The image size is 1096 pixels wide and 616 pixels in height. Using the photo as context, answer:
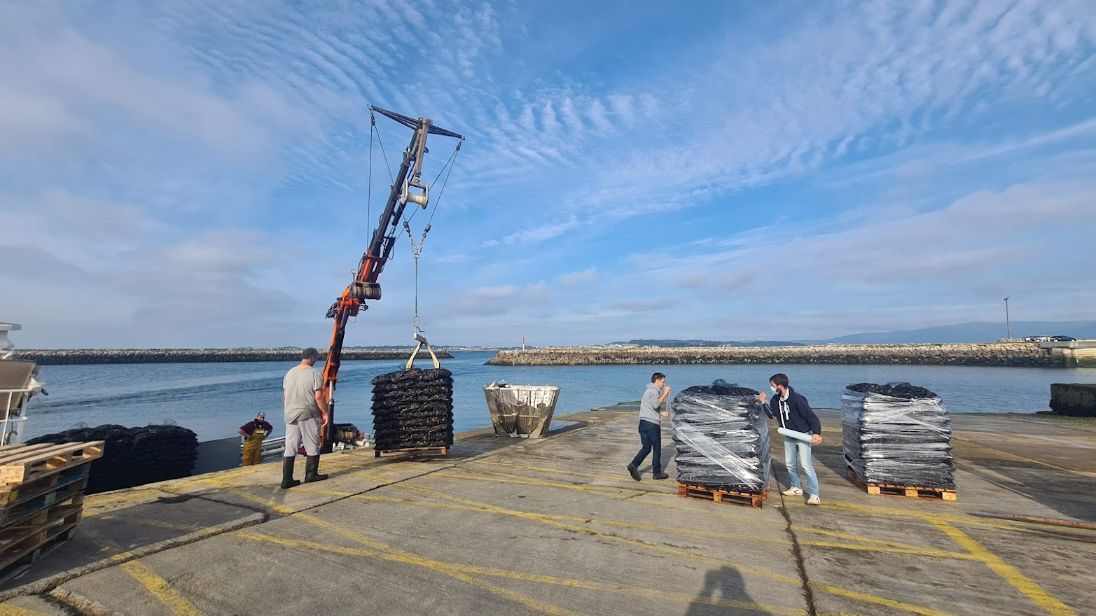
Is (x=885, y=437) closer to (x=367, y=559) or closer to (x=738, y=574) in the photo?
(x=738, y=574)

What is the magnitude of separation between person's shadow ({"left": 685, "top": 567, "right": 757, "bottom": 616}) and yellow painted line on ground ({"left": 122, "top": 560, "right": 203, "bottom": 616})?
3.92 meters

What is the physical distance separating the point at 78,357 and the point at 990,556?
157801mm

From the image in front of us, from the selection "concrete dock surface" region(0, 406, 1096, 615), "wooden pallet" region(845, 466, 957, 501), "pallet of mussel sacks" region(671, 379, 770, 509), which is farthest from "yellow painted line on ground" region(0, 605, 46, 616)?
"wooden pallet" region(845, 466, 957, 501)

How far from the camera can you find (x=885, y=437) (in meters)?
7.29

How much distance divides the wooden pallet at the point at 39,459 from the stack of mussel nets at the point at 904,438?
964 cm

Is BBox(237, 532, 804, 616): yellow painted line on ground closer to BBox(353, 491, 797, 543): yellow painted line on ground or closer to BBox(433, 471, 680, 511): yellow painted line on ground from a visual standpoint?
BBox(353, 491, 797, 543): yellow painted line on ground

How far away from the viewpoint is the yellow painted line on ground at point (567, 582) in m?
3.98

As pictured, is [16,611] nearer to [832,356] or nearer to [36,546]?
[36,546]

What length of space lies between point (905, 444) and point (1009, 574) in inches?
110

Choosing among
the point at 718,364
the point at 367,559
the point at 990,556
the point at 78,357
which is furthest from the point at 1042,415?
the point at 78,357

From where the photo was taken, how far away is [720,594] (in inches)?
164

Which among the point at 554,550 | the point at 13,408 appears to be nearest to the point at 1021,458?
the point at 554,550

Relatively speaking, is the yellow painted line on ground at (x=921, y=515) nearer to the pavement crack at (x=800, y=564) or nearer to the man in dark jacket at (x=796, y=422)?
the man in dark jacket at (x=796, y=422)

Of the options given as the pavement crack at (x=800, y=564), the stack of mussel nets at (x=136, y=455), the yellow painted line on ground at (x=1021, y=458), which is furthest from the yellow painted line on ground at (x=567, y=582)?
the yellow painted line on ground at (x=1021, y=458)
